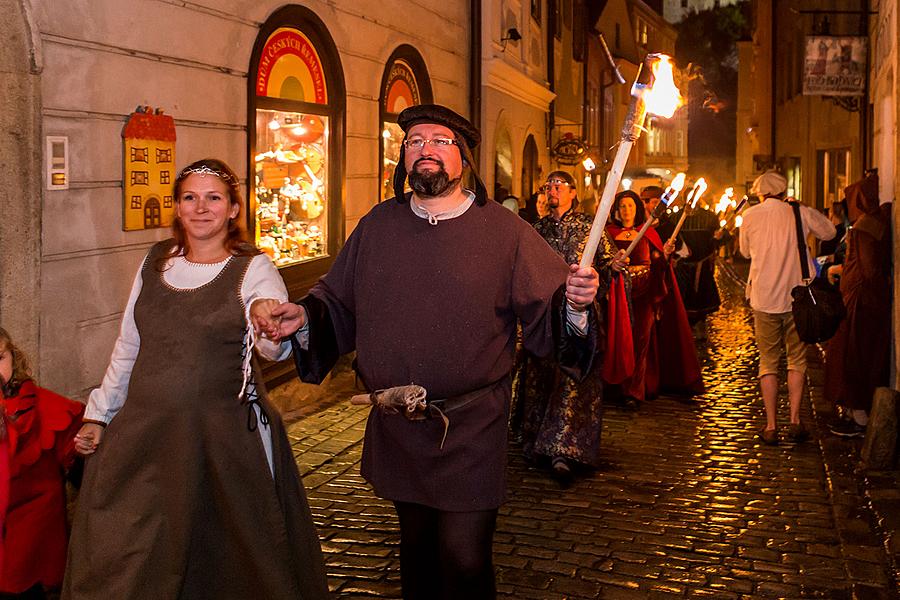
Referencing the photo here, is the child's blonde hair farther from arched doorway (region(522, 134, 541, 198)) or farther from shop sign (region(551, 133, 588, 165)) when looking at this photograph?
shop sign (region(551, 133, 588, 165))

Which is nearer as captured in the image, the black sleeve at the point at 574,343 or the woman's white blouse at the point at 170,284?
the black sleeve at the point at 574,343

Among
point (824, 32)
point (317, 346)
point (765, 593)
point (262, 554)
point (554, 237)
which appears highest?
point (824, 32)

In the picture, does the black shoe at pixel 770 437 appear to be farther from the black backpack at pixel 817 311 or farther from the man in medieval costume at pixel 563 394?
the man in medieval costume at pixel 563 394

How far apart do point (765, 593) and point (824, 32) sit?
13.1 m

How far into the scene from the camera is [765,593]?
5270 millimetres

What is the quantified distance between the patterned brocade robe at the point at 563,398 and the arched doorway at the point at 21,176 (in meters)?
3.28

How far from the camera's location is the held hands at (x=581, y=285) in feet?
11.7

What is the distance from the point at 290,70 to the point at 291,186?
3.51 ft

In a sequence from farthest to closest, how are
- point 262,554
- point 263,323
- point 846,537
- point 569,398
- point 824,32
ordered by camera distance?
point 824,32 → point 569,398 → point 846,537 → point 262,554 → point 263,323

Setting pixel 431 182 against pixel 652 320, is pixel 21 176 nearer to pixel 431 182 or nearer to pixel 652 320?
pixel 431 182

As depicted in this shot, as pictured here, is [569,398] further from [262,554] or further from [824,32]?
[824,32]

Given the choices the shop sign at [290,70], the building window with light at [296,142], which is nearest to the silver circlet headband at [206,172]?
the building window with light at [296,142]

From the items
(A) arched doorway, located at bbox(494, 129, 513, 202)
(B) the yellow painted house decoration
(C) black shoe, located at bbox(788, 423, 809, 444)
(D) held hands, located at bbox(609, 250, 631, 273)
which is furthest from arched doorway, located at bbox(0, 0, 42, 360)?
(A) arched doorway, located at bbox(494, 129, 513, 202)

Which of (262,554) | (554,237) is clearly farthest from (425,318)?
(554,237)
